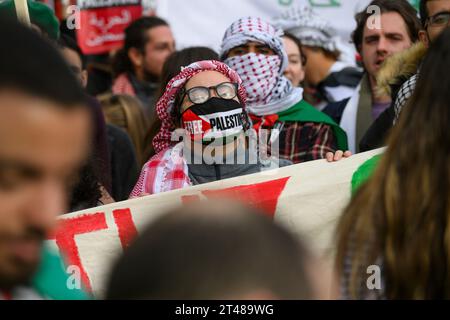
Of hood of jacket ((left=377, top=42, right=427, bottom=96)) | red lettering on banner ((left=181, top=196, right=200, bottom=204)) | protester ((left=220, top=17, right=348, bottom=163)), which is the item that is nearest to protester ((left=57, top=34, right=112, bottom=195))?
red lettering on banner ((left=181, top=196, right=200, bottom=204))

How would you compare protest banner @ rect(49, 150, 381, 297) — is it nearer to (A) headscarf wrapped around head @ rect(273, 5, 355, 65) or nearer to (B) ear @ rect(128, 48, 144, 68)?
(A) headscarf wrapped around head @ rect(273, 5, 355, 65)

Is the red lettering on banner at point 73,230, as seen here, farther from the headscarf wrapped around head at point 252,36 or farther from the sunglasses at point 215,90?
the headscarf wrapped around head at point 252,36

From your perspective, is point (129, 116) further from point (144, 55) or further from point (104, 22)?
point (104, 22)

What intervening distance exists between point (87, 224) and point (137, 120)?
2.66 metres

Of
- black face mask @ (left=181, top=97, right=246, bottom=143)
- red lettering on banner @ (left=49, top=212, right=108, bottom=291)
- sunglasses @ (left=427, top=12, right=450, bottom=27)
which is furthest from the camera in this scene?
sunglasses @ (left=427, top=12, right=450, bottom=27)

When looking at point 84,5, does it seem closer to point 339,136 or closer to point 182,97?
point 339,136

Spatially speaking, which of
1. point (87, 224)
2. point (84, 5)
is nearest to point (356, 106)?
point (87, 224)

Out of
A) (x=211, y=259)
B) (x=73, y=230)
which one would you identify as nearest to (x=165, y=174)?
(x=73, y=230)

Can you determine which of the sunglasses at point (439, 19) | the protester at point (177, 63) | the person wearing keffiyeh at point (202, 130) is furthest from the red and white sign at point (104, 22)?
the person wearing keffiyeh at point (202, 130)

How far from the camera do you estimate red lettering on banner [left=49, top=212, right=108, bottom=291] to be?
3635 mm

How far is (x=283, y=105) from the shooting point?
5.04m

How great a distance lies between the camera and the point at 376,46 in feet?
18.5

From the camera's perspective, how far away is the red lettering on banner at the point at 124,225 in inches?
148

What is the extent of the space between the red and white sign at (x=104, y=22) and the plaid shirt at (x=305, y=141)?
344 centimetres
